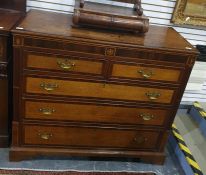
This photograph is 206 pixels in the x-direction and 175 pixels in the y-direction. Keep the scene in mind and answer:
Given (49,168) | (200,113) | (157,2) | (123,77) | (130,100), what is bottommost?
(49,168)

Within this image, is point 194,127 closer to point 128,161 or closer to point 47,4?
point 128,161

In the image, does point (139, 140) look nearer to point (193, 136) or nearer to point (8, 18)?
point (193, 136)

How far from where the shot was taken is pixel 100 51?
191cm

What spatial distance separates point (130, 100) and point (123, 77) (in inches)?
8.8

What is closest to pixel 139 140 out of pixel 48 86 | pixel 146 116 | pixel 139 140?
pixel 139 140

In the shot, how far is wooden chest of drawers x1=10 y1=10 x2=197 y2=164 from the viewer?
6.19 ft

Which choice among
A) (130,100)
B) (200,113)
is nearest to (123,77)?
(130,100)

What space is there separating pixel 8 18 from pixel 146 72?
1190mm

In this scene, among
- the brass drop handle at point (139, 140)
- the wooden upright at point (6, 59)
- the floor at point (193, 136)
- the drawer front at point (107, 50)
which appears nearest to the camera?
the drawer front at point (107, 50)

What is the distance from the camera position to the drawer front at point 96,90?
1986 millimetres

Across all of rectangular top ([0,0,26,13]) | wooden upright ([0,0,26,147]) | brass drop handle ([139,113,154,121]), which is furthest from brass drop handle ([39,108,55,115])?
rectangular top ([0,0,26,13])

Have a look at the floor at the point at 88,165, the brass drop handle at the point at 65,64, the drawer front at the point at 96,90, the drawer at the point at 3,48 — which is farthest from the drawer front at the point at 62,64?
the floor at the point at 88,165

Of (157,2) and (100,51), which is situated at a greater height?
(157,2)

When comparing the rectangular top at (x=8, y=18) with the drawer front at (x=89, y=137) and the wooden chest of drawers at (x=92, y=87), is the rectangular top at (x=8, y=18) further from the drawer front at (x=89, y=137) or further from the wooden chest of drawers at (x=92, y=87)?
the drawer front at (x=89, y=137)
